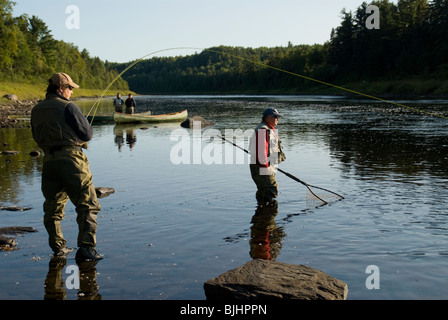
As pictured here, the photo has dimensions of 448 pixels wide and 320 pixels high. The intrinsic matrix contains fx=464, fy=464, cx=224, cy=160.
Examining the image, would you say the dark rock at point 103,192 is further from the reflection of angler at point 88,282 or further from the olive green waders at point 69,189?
the reflection of angler at point 88,282

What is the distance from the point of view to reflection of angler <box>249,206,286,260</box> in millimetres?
7273

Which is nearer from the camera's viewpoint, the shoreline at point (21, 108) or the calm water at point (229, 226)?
the calm water at point (229, 226)

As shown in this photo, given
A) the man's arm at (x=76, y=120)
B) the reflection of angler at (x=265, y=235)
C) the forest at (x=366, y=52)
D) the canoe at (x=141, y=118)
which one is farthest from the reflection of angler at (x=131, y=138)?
the forest at (x=366, y=52)

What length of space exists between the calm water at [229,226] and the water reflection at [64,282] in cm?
3

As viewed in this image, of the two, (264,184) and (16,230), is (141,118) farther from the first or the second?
(16,230)

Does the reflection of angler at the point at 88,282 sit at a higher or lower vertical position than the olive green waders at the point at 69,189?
lower

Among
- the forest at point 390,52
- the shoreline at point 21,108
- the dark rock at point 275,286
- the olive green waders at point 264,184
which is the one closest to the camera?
the dark rock at point 275,286

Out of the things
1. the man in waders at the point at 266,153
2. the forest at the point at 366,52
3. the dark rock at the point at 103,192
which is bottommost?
the dark rock at the point at 103,192

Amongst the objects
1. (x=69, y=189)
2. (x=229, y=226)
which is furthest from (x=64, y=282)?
(x=229, y=226)

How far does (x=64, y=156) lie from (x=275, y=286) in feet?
11.0

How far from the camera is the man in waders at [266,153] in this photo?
9.73 metres
